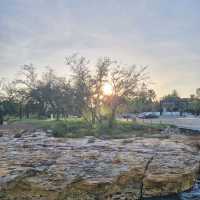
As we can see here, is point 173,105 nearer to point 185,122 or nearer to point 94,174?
point 185,122

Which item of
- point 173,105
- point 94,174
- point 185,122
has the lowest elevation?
point 94,174

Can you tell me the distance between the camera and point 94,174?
39.8 feet

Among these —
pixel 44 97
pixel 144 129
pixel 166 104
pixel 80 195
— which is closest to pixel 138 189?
pixel 80 195

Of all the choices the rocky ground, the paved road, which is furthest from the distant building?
the rocky ground

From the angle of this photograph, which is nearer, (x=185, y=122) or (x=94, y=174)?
(x=94, y=174)

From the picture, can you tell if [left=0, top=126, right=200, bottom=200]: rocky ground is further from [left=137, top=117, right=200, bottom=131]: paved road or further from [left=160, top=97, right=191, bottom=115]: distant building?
[left=160, top=97, right=191, bottom=115]: distant building

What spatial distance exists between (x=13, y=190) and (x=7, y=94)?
176ft

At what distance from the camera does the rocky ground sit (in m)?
11.2

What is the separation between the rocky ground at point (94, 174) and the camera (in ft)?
36.6

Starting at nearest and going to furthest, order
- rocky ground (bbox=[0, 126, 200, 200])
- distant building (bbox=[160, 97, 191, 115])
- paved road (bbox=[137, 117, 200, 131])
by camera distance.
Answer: rocky ground (bbox=[0, 126, 200, 200])
paved road (bbox=[137, 117, 200, 131])
distant building (bbox=[160, 97, 191, 115])

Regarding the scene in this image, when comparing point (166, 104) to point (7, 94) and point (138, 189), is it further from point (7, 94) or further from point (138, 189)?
point (138, 189)

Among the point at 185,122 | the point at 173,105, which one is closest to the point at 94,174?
the point at 185,122

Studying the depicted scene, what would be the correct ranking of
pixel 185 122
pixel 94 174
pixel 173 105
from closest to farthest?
pixel 94 174
pixel 185 122
pixel 173 105

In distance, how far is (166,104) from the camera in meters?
100
